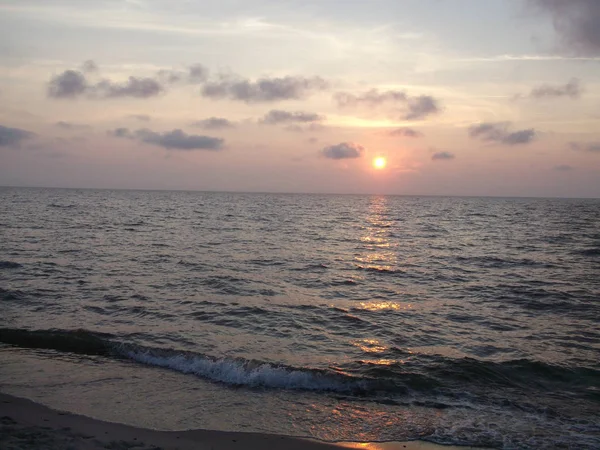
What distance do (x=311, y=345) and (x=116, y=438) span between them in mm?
7449

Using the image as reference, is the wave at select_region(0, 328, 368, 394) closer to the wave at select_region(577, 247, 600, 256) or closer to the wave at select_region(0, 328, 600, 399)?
the wave at select_region(0, 328, 600, 399)

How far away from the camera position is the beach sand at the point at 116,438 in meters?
8.23

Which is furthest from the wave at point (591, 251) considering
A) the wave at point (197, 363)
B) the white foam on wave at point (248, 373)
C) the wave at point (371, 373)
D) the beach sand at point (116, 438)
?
the beach sand at point (116, 438)

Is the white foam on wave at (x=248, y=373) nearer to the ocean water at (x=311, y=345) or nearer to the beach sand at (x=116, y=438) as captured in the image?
the ocean water at (x=311, y=345)

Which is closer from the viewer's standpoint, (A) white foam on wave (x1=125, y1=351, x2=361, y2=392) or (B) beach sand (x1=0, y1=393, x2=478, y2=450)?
(B) beach sand (x1=0, y1=393, x2=478, y2=450)

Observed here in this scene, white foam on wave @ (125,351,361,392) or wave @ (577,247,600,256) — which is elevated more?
wave @ (577,247,600,256)

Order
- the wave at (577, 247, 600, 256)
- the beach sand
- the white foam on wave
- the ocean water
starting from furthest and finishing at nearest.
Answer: the wave at (577, 247, 600, 256) → the white foam on wave → the ocean water → the beach sand

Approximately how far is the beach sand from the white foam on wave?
296 cm

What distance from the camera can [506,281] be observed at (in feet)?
87.2

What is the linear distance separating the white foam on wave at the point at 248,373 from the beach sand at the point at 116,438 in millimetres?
2962

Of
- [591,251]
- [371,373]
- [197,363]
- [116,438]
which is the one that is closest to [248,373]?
[197,363]

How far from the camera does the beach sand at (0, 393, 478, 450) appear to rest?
8234mm

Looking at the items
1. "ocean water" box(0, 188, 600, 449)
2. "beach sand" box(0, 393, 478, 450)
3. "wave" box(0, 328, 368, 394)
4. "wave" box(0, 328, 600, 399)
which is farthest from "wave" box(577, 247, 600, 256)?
"beach sand" box(0, 393, 478, 450)

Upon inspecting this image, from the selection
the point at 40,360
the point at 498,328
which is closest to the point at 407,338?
the point at 498,328
